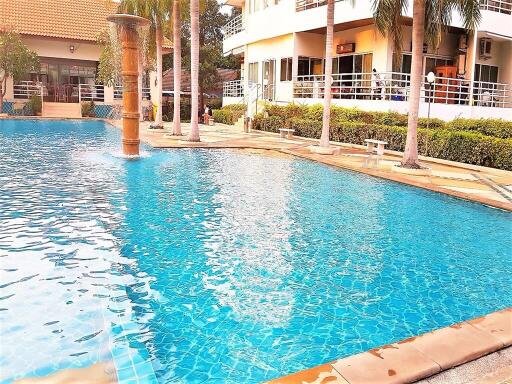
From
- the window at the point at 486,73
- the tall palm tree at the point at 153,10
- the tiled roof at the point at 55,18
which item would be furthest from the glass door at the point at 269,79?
the window at the point at 486,73

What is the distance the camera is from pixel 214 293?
17.6 feet

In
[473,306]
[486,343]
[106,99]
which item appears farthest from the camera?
[106,99]

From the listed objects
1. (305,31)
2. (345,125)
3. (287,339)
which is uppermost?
(305,31)

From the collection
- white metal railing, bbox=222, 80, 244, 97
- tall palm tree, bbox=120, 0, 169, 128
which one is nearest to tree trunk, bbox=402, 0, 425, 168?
tall palm tree, bbox=120, 0, 169, 128

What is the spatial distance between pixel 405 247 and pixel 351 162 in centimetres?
829

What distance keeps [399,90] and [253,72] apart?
15.0 metres

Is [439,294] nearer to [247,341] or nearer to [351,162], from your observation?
[247,341]

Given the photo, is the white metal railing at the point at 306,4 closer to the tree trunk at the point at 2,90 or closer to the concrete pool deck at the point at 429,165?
the concrete pool deck at the point at 429,165

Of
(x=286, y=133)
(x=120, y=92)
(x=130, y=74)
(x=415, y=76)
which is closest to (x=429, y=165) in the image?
(x=415, y=76)

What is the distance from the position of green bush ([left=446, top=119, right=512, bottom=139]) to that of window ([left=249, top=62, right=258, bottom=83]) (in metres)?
18.5

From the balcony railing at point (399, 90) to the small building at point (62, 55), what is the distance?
47.2 feet

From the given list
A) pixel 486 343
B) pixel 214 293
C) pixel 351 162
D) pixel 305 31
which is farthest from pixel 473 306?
pixel 305 31

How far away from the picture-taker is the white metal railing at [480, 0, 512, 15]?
24.8 m

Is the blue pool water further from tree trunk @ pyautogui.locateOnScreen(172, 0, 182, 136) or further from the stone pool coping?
tree trunk @ pyautogui.locateOnScreen(172, 0, 182, 136)
